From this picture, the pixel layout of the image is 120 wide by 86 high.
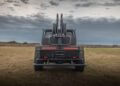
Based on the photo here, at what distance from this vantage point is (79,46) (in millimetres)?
20891

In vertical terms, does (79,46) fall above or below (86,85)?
above

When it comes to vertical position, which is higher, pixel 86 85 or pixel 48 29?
pixel 48 29

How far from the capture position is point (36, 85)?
A: 14.7 meters

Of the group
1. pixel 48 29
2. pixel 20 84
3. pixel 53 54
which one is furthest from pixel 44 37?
pixel 20 84

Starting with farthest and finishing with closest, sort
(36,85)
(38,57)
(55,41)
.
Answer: (55,41) < (38,57) < (36,85)

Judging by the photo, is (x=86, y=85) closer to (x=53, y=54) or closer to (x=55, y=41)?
(x=53, y=54)

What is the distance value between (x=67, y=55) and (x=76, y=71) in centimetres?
143

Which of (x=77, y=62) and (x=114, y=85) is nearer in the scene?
(x=114, y=85)

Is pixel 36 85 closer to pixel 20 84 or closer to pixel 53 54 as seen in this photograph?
pixel 20 84

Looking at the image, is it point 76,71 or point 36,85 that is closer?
point 36,85

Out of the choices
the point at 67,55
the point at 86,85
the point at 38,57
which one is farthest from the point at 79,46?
the point at 86,85

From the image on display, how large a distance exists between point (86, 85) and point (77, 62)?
584cm

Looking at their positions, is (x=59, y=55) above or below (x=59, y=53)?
below

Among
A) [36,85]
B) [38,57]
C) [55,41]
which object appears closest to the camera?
[36,85]
